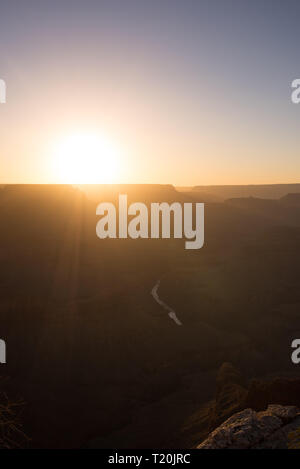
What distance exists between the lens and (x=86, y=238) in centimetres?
10869

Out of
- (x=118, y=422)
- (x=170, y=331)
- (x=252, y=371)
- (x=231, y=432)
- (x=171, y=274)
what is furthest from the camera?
(x=171, y=274)

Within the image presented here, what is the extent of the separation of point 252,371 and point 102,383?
26.4 m

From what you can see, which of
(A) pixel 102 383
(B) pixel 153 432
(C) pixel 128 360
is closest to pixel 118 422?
(B) pixel 153 432

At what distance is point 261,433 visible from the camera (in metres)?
9.70

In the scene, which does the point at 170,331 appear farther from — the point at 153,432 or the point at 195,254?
the point at 195,254

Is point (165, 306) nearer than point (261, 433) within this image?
No

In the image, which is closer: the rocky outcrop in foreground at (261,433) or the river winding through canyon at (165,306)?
the rocky outcrop in foreground at (261,433)

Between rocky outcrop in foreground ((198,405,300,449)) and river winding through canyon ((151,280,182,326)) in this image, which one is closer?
rocky outcrop in foreground ((198,405,300,449))

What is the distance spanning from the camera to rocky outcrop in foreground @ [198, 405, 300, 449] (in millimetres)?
9297

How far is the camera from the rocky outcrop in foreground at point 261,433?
9.30 meters

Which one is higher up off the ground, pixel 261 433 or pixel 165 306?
pixel 165 306

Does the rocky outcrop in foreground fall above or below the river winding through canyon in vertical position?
below
